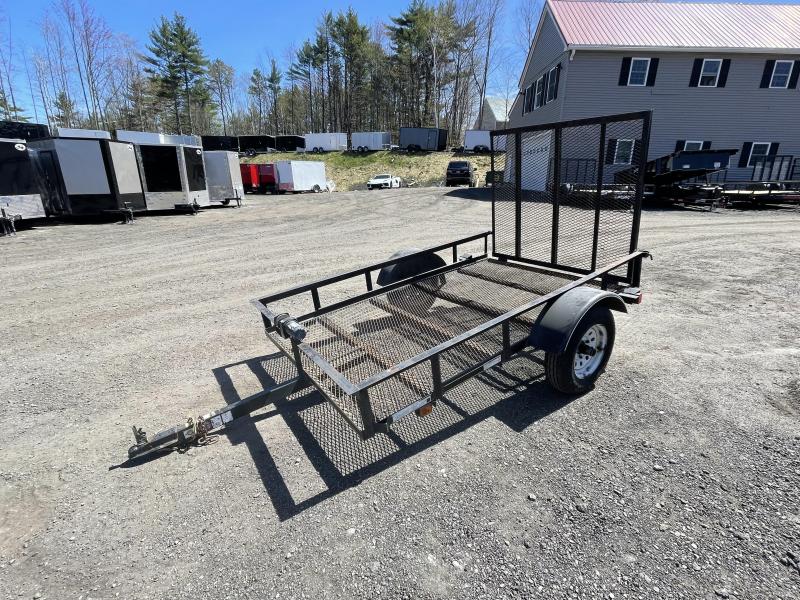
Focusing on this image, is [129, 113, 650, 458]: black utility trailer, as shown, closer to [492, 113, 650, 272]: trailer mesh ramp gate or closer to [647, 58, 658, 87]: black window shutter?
[492, 113, 650, 272]: trailer mesh ramp gate

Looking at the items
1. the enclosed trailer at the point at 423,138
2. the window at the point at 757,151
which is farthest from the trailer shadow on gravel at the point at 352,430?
the enclosed trailer at the point at 423,138

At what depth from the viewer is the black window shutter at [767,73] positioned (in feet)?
67.6

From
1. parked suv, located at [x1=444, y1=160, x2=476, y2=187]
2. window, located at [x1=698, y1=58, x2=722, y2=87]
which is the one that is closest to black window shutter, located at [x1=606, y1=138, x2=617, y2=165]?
window, located at [x1=698, y1=58, x2=722, y2=87]

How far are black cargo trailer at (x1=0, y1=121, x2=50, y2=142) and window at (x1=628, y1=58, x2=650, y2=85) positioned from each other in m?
31.4

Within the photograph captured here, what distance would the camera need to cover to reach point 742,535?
90.0 inches

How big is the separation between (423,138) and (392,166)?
5.93 meters

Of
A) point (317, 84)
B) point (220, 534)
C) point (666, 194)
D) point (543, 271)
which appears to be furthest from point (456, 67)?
point (220, 534)

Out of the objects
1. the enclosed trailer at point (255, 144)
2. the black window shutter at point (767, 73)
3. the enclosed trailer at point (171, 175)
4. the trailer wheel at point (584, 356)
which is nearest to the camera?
the trailer wheel at point (584, 356)

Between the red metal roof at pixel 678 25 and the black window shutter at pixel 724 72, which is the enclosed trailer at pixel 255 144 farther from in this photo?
the black window shutter at pixel 724 72

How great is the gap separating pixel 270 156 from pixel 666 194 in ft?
160

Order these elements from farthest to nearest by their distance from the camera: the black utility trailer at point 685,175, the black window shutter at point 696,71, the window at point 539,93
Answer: the window at point 539,93
the black window shutter at point 696,71
the black utility trailer at point 685,175

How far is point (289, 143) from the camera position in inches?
2189

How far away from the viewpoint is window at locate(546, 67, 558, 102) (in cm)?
2183

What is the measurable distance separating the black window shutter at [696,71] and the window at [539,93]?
7.41m
